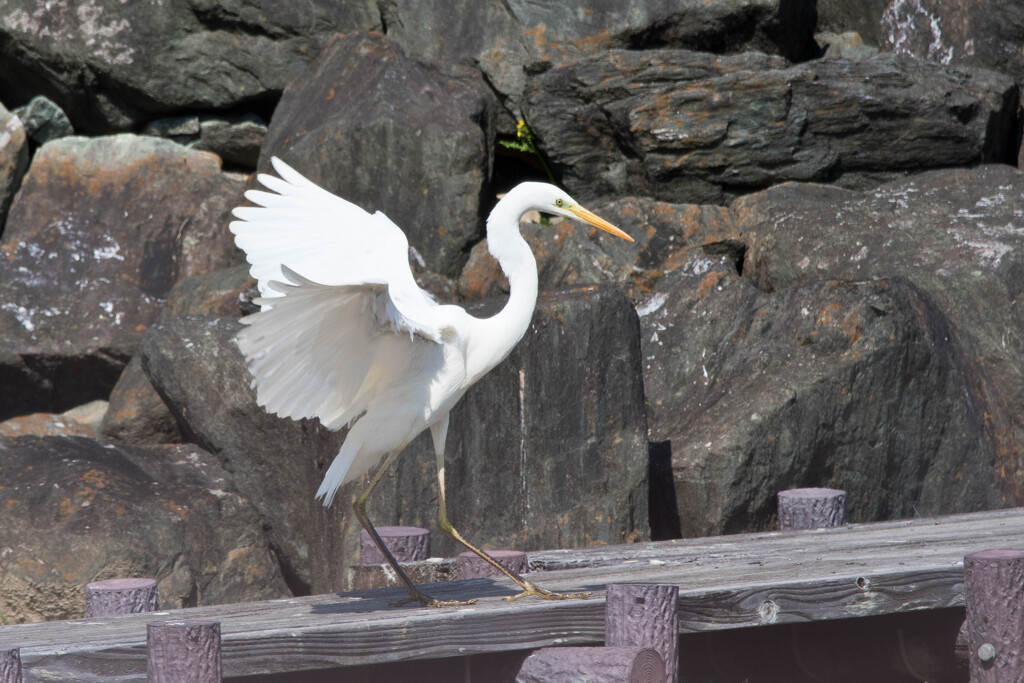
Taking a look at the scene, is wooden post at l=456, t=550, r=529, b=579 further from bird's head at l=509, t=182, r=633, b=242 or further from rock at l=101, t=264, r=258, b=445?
rock at l=101, t=264, r=258, b=445

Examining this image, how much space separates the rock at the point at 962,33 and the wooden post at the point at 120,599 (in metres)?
6.89

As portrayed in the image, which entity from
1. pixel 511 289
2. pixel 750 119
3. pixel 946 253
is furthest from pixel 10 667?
pixel 750 119

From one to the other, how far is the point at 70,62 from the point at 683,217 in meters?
4.50

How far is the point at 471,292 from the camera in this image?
6.95 meters

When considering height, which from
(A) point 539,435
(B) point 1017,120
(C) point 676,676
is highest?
(B) point 1017,120

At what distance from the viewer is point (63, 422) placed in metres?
8.14

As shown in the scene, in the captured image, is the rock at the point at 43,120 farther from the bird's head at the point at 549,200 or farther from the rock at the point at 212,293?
the bird's head at the point at 549,200

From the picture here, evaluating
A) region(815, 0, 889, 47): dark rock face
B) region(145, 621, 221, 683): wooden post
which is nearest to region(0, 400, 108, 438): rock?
region(145, 621, 221, 683): wooden post

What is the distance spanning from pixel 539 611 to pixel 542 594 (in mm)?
260

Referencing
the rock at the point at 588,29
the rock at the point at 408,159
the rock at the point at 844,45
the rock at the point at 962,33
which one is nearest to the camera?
the rock at the point at 408,159

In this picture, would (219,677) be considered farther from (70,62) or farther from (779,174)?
(70,62)

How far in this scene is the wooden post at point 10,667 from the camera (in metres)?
2.60

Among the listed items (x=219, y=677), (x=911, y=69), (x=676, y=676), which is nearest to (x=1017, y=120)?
(x=911, y=69)

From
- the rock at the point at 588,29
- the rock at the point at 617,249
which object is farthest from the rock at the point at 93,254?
the rock at the point at 617,249
